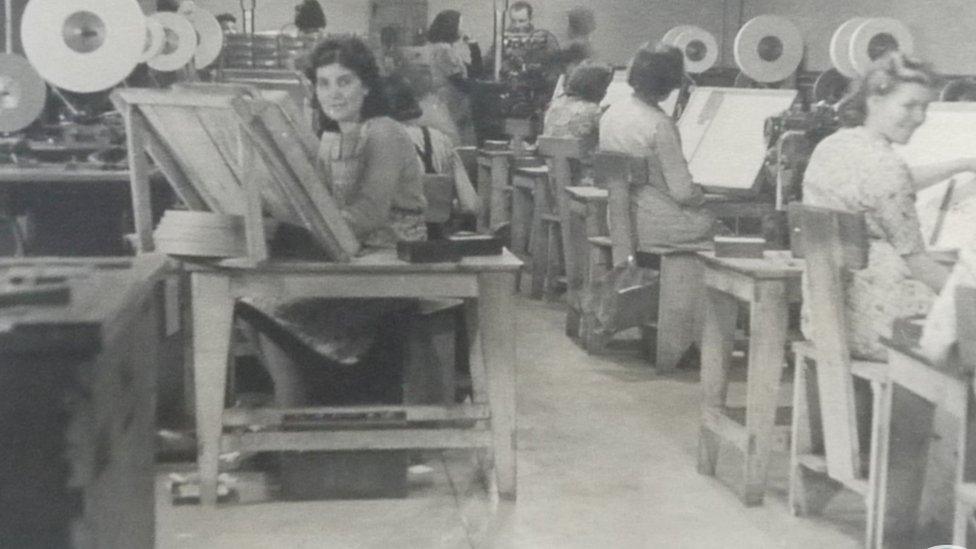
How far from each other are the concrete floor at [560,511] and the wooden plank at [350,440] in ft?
0.62

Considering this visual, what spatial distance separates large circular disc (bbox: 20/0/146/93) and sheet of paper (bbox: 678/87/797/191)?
2547 millimetres

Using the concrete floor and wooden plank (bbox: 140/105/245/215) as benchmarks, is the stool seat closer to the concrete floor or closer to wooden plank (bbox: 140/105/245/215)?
the concrete floor

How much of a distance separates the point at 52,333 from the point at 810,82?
767cm

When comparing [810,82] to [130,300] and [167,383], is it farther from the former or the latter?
[130,300]

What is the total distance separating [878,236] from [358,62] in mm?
1539

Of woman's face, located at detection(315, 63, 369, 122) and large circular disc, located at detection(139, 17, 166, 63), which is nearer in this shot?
woman's face, located at detection(315, 63, 369, 122)

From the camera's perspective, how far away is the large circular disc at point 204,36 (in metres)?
7.56

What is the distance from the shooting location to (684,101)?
25.9 ft

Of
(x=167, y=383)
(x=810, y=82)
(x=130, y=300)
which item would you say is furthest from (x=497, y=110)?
(x=130, y=300)

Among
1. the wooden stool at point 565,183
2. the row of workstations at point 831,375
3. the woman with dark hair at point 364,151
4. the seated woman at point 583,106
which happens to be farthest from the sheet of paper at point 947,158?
the seated woman at point 583,106

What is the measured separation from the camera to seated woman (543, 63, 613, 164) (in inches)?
277

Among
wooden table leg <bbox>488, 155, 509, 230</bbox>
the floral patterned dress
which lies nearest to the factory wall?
wooden table leg <bbox>488, 155, 509, 230</bbox>

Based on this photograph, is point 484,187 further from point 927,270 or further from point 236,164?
point 927,270

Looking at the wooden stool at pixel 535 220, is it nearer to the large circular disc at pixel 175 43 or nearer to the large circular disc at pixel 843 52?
the large circular disc at pixel 843 52
